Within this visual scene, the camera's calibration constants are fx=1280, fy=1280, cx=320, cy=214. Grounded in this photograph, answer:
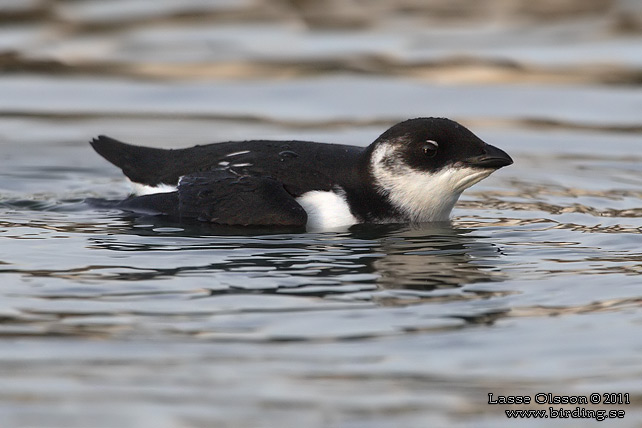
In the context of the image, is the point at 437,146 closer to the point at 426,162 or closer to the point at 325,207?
the point at 426,162

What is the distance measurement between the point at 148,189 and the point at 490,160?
89.9 inches

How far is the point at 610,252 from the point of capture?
7.37 metres

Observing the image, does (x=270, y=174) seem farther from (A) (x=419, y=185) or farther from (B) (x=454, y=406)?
(B) (x=454, y=406)

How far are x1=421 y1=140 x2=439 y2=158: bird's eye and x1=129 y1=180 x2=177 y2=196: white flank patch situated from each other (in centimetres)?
162

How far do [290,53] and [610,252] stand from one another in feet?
25.6

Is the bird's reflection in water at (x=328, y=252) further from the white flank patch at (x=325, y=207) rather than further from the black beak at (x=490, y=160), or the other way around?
the black beak at (x=490, y=160)

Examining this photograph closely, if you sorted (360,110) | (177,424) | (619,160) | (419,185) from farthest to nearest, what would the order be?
(360,110), (619,160), (419,185), (177,424)

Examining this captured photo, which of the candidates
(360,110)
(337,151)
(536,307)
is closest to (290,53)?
(360,110)

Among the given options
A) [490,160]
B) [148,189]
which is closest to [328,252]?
[490,160]

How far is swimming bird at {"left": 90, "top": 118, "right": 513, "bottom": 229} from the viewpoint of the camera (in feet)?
25.3

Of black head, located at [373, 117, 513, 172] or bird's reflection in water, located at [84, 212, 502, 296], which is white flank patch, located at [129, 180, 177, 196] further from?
black head, located at [373, 117, 513, 172]

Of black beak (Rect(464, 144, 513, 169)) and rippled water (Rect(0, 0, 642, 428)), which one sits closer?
rippled water (Rect(0, 0, 642, 428))

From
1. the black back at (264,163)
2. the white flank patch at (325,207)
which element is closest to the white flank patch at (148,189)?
the black back at (264,163)

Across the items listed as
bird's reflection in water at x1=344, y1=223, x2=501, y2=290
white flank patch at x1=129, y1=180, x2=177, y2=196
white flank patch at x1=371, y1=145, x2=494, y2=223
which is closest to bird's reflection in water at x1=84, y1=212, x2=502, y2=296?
bird's reflection in water at x1=344, y1=223, x2=501, y2=290
